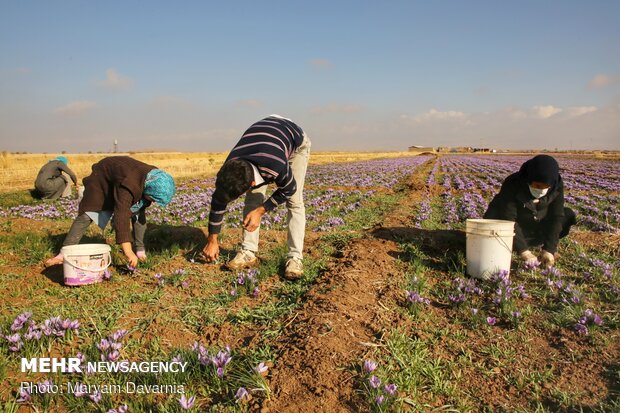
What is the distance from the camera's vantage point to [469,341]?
137 inches

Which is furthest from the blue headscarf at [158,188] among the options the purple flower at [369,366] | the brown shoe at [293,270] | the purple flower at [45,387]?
the purple flower at [369,366]

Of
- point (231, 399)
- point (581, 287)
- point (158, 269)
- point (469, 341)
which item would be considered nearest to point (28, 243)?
point (158, 269)

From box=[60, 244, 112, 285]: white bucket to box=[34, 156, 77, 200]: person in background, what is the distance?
28.7ft

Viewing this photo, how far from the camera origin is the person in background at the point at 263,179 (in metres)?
3.66

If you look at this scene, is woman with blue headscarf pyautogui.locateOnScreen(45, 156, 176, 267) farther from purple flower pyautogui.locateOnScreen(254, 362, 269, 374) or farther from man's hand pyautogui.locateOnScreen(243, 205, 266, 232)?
purple flower pyautogui.locateOnScreen(254, 362, 269, 374)

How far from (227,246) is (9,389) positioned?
353cm

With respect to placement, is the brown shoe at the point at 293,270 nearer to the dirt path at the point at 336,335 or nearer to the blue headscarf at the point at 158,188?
the dirt path at the point at 336,335

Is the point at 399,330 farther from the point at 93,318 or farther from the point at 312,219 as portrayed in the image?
the point at 312,219

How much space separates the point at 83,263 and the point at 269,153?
270 cm

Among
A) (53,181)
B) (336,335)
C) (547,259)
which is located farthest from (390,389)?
(53,181)

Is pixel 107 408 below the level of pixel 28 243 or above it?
below

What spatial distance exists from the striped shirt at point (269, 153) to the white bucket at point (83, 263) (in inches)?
59.2

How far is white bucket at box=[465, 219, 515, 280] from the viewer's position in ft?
14.9

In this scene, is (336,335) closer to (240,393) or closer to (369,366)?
(369,366)
